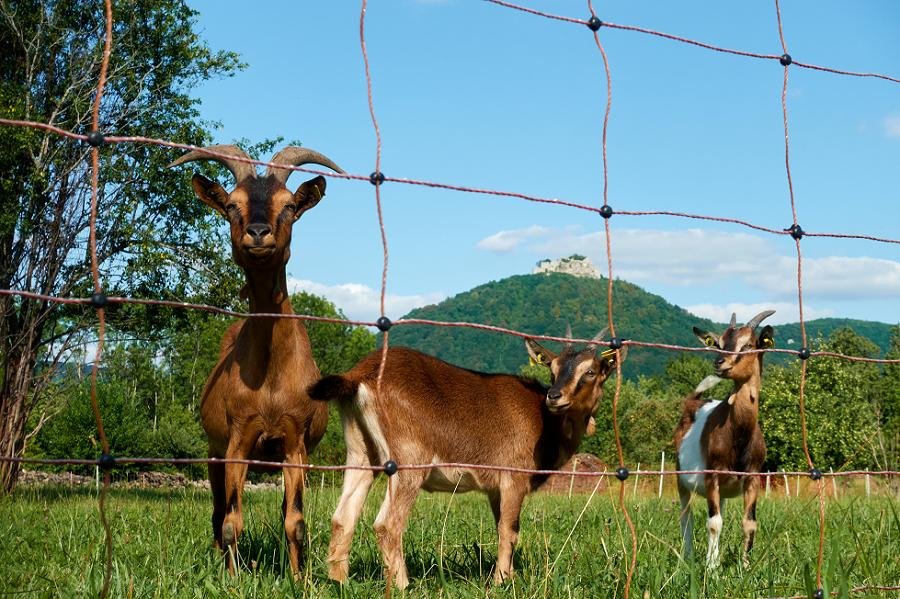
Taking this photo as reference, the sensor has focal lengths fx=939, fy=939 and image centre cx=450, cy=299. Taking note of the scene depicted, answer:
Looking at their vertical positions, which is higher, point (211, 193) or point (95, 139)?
point (211, 193)

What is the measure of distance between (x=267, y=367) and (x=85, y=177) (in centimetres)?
1283

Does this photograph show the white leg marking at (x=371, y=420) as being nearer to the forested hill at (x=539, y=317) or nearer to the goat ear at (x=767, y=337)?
the goat ear at (x=767, y=337)

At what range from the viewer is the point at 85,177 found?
54.0 ft

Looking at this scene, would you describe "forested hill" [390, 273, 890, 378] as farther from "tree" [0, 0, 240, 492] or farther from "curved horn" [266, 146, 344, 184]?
"curved horn" [266, 146, 344, 184]

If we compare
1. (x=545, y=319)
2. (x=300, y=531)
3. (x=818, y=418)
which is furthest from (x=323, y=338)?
(x=545, y=319)

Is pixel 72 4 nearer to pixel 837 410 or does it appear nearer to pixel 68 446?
pixel 68 446

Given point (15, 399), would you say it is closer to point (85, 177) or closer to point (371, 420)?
point (85, 177)

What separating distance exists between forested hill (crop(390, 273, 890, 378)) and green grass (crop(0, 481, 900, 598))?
63.4 metres

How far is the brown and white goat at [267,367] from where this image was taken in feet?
15.7

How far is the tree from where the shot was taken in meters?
15.9

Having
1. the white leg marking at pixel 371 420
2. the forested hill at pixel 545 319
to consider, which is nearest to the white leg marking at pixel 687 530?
the white leg marking at pixel 371 420

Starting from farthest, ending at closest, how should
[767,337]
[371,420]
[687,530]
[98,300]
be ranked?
1. [767,337]
2. [687,530]
3. [371,420]
4. [98,300]

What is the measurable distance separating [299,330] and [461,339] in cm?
7823

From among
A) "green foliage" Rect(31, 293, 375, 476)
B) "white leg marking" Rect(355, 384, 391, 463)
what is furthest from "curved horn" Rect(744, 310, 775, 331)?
"green foliage" Rect(31, 293, 375, 476)
